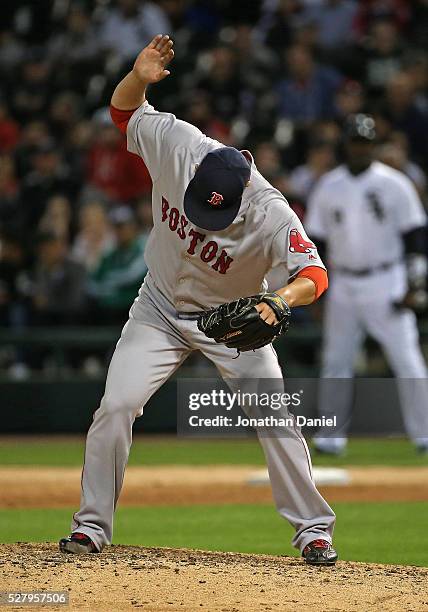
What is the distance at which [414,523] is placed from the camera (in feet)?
23.1

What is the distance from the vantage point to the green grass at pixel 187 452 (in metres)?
9.83

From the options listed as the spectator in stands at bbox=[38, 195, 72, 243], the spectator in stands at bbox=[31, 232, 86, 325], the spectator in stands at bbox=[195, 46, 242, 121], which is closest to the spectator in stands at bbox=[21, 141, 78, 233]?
the spectator in stands at bbox=[38, 195, 72, 243]

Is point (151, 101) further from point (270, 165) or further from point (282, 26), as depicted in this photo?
point (270, 165)

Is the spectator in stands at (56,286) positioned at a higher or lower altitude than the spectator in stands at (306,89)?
lower

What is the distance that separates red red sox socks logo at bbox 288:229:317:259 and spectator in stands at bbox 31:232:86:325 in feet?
22.3


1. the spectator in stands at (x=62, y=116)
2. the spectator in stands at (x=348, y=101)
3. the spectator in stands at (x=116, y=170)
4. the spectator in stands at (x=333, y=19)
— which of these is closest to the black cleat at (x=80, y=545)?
the spectator in stands at (x=116, y=170)

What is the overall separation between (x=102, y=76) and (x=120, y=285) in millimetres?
3334

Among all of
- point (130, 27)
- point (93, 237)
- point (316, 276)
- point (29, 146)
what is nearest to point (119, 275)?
point (93, 237)

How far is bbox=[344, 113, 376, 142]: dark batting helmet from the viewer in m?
9.33

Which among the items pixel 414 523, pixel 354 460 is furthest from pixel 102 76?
pixel 414 523

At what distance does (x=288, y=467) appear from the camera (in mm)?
5184

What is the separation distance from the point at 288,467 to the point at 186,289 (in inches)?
33.5

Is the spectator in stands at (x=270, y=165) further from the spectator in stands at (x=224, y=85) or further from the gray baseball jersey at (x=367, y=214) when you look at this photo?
the gray baseball jersey at (x=367, y=214)

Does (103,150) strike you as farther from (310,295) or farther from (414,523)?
(310,295)
